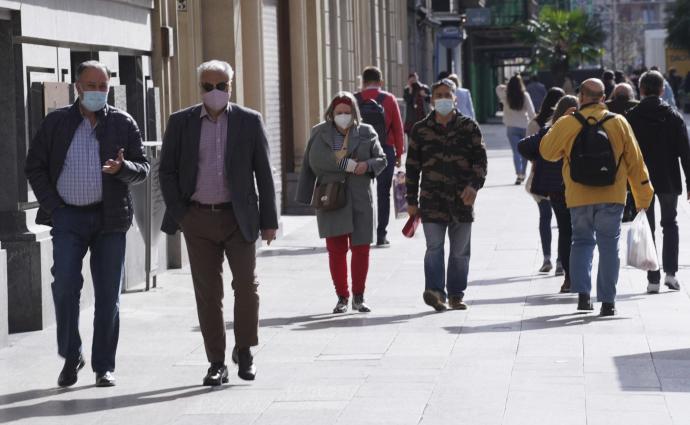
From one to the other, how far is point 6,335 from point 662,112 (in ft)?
17.6

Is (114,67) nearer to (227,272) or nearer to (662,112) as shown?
(227,272)

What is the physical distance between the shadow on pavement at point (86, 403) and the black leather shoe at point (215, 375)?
50 millimetres

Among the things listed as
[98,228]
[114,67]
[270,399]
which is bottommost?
[270,399]

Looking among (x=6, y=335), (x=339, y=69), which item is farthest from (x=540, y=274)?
(x=339, y=69)

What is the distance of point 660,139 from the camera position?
12867 millimetres

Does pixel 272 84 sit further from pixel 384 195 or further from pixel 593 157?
pixel 593 157

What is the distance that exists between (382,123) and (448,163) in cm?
503

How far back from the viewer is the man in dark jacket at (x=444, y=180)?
38.5 ft

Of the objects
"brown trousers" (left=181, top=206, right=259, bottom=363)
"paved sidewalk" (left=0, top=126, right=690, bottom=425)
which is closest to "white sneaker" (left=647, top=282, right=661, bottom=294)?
"paved sidewalk" (left=0, top=126, right=690, bottom=425)

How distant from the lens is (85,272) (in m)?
12.3

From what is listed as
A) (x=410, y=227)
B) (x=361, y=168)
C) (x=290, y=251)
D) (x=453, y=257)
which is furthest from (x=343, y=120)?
(x=290, y=251)

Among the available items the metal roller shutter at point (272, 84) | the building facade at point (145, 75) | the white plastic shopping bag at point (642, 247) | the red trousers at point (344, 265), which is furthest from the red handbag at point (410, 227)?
the metal roller shutter at point (272, 84)

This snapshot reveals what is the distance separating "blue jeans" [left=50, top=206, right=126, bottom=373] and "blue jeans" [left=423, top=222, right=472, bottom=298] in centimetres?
346

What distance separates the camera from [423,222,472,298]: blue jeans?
12.0 meters
